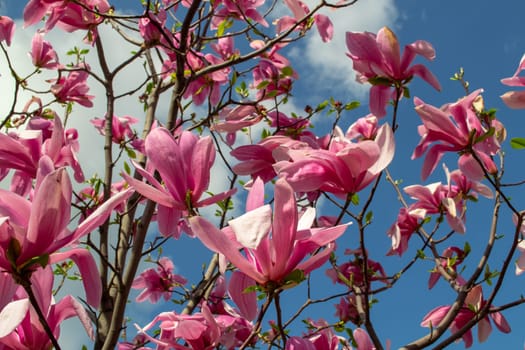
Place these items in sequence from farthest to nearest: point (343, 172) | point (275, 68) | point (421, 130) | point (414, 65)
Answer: point (275, 68) < point (421, 130) < point (414, 65) < point (343, 172)

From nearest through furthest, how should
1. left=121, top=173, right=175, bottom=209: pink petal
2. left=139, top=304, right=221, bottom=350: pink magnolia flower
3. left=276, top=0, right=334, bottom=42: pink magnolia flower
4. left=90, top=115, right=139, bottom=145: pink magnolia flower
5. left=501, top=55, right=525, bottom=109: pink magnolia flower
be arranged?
left=121, top=173, right=175, bottom=209: pink petal
left=139, top=304, right=221, bottom=350: pink magnolia flower
left=501, top=55, right=525, bottom=109: pink magnolia flower
left=276, top=0, right=334, bottom=42: pink magnolia flower
left=90, top=115, right=139, bottom=145: pink magnolia flower

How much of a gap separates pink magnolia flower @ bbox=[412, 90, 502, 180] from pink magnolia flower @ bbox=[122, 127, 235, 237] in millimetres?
637

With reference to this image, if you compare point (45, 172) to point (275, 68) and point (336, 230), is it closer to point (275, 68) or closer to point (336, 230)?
point (336, 230)

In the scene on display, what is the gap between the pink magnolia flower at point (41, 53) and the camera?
304 cm

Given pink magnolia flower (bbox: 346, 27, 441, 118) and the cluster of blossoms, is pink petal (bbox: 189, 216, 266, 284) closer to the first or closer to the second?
the cluster of blossoms

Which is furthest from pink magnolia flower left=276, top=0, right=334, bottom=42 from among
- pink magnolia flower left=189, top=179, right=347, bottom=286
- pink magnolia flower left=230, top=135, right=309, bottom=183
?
pink magnolia flower left=189, top=179, right=347, bottom=286

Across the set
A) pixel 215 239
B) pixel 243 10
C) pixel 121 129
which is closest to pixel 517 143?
pixel 215 239

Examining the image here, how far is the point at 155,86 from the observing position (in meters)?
3.06

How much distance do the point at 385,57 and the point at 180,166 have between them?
690 millimetres

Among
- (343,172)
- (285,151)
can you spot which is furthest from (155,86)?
(343,172)

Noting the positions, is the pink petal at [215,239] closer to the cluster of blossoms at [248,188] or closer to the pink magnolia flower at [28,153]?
the cluster of blossoms at [248,188]

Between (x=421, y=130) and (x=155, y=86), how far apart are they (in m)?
1.77

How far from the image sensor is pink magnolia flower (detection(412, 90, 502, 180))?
150cm

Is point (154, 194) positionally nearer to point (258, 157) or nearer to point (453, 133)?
point (258, 157)
